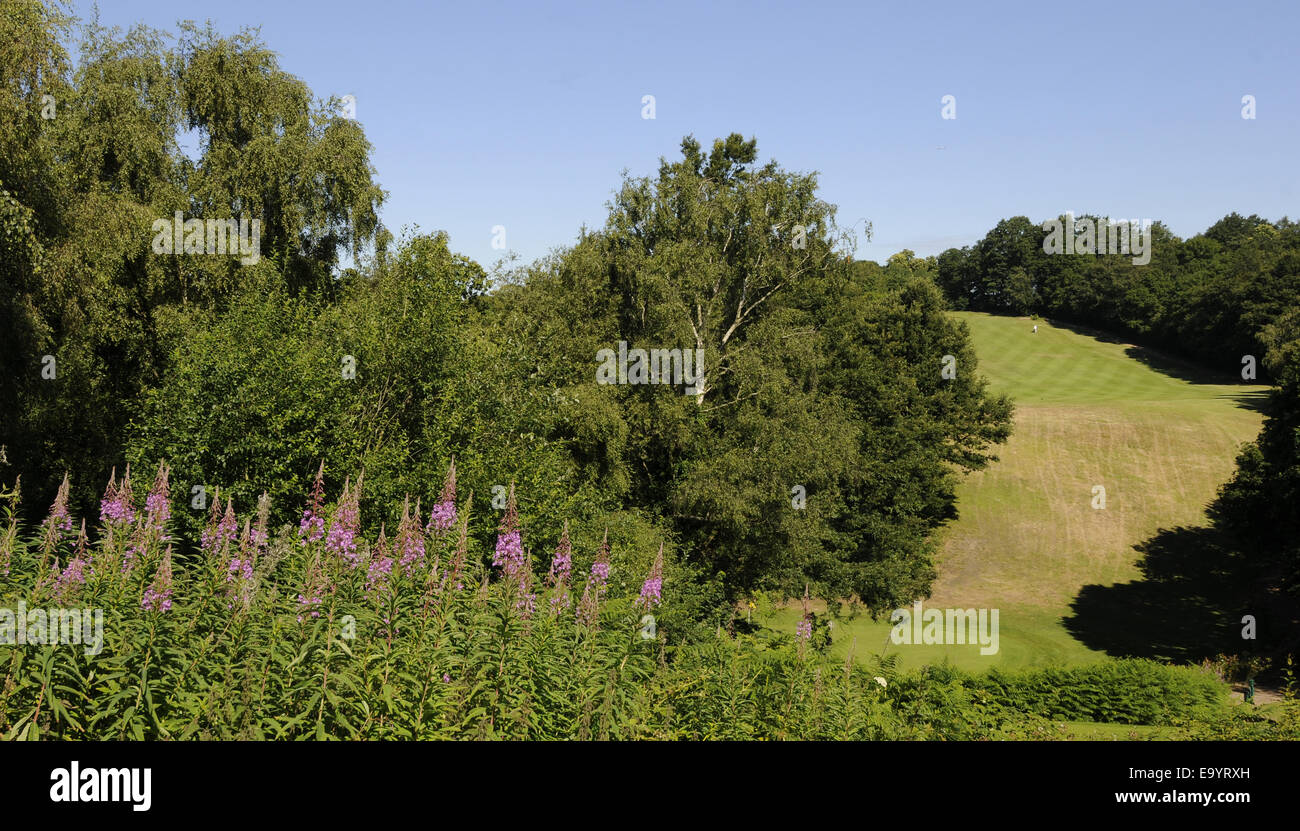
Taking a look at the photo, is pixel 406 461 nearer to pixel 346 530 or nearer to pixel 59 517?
pixel 59 517

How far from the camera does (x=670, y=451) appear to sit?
33.0 metres

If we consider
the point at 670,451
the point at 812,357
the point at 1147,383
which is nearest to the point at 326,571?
the point at 670,451

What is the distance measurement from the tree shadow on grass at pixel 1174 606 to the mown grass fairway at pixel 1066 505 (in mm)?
692

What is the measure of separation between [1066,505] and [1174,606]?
12.9 m

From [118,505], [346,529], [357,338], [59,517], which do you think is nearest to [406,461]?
[357,338]

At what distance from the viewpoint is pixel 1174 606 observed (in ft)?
147

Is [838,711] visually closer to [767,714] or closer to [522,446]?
[767,714]

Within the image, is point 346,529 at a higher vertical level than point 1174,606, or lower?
higher

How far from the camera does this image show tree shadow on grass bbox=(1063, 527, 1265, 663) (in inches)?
1563

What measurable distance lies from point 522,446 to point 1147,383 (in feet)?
281

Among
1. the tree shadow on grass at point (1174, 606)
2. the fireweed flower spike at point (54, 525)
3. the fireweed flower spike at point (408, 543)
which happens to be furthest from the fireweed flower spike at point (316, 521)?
the tree shadow on grass at point (1174, 606)

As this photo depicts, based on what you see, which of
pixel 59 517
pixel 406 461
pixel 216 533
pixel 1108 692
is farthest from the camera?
pixel 1108 692

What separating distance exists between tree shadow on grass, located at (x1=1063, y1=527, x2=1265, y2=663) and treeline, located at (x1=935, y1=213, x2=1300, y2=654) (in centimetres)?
105

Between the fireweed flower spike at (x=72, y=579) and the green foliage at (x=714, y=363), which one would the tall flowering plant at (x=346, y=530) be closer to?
the fireweed flower spike at (x=72, y=579)
